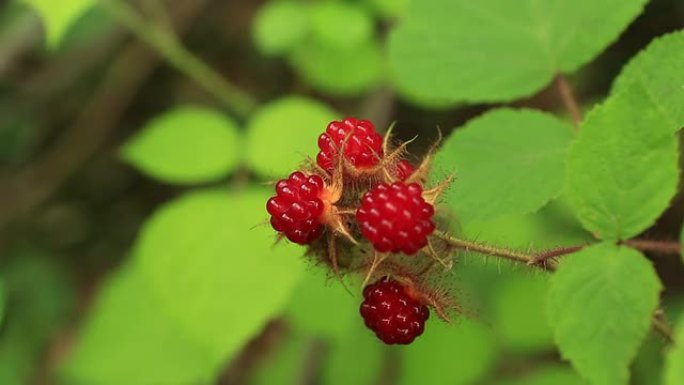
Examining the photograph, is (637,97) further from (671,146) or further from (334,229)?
(334,229)

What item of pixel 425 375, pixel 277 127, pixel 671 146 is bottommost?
pixel 425 375

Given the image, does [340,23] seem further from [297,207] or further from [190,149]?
[297,207]

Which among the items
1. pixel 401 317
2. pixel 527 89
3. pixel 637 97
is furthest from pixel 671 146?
pixel 527 89

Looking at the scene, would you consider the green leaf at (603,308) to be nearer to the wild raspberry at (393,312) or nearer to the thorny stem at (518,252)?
the thorny stem at (518,252)

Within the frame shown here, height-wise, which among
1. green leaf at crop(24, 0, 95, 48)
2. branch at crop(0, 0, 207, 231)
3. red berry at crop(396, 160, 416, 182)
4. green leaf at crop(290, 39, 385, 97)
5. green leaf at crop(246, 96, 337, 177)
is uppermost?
red berry at crop(396, 160, 416, 182)

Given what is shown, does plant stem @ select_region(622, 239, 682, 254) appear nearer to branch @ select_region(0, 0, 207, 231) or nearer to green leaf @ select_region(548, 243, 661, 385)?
green leaf @ select_region(548, 243, 661, 385)

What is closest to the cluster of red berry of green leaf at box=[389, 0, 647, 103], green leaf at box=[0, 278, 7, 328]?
green leaf at box=[389, 0, 647, 103]

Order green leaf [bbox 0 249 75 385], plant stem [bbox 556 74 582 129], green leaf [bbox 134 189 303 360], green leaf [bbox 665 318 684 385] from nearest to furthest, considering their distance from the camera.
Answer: green leaf [bbox 665 318 684 385] → plant stem [bbox 556 74 582 129] → green leaf [bbox 134 189 303 360] → green leaf [bbox 0 249 75 385]
